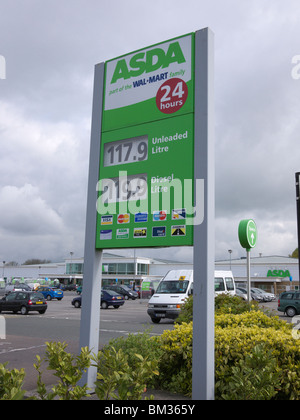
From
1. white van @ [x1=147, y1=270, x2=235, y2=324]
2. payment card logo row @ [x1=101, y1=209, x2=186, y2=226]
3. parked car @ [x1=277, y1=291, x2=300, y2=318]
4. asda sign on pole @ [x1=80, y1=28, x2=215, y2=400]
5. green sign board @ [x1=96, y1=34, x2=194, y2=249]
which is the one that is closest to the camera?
asda sign on pole @ [x1=80, y1=28, x2=215, y2=400]

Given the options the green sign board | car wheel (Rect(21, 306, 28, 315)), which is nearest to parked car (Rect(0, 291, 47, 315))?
car wheel (Rect(21, 306, 28, 315))

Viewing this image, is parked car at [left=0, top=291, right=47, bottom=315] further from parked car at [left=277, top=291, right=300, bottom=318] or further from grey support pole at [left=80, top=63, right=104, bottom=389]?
grey support pole at [left=80, top=63, right=104, bottom=389]

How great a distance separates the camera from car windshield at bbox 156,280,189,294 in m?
18.4

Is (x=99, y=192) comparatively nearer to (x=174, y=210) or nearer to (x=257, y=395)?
(x=174, y=210)

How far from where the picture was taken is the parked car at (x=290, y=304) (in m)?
24.8

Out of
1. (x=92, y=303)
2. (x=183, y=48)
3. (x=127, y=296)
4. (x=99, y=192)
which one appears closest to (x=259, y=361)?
(x=92, y=303)

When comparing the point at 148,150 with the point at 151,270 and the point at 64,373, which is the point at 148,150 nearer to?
the point at 64,373

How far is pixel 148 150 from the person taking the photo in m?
5.72

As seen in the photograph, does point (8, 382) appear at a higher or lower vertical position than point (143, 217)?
lower

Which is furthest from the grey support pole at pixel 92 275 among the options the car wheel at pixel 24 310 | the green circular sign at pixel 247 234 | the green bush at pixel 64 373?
the car wheel at pixel 24 310

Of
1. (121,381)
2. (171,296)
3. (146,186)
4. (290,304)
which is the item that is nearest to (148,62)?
(146,186)

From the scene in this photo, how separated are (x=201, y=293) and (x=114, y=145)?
2.72m

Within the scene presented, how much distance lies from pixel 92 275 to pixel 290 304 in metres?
21.8
